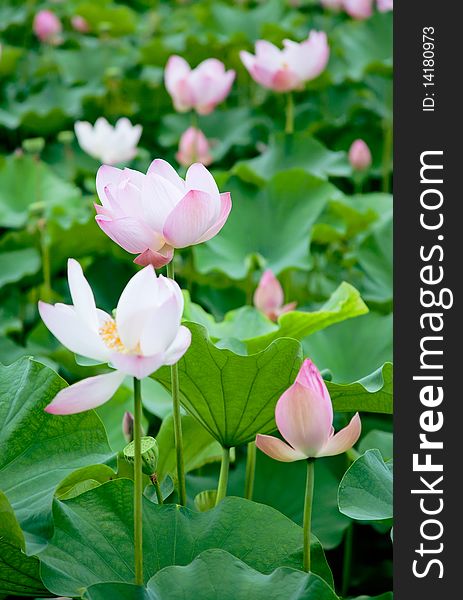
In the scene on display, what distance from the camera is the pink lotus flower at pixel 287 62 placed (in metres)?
1.93

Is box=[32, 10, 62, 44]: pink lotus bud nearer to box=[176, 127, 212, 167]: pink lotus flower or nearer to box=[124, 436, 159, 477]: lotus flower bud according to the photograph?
box=[176, 127, 212, 167]: pink lotus flower

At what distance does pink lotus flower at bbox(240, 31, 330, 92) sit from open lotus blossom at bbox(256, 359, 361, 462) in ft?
4.08

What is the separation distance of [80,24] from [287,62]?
1603 millimetres

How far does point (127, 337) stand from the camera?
28.3 inches

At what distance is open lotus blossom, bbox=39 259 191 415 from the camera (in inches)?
27.2

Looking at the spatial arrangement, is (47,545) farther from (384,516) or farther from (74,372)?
(74,372)

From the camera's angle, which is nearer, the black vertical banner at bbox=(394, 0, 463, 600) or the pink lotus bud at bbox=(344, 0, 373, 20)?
the black vertical banner at bbox=(394, 0, 463, 600)

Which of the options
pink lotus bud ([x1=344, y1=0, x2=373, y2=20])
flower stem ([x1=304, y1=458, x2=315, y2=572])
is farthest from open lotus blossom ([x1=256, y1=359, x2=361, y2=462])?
pink lotus bud ([x1=344, y1=0, x2=373, y2=20])

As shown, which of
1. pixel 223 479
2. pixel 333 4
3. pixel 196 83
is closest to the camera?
pixel 223 479

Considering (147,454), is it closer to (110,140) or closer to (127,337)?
(127,337)

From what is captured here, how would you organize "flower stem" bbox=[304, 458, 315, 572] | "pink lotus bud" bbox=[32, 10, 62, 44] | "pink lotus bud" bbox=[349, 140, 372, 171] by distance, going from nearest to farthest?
"flower stem" bbox=[304, 458, 315, 572] → "pink lotus bud" bbox=[349, 140, 372, 171] → "pink lotus bud" bbox=[32, 10, 62, 44]

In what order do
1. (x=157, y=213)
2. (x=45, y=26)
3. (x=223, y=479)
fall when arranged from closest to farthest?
(x=157, y=213) < (x=223, y=479) < (x=45, y=26)

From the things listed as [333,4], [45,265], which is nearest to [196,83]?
[45,265]

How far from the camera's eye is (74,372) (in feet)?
5.13
